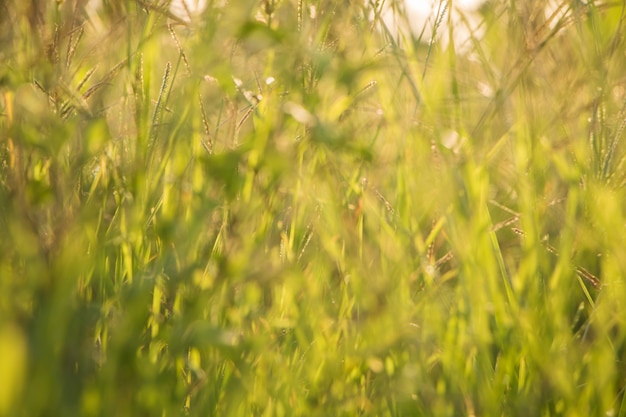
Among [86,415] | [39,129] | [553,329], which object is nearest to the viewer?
[86,415]

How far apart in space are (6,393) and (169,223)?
245mm

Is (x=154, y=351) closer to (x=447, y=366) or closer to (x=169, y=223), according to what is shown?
(x=169, y=223)

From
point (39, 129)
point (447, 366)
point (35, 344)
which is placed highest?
point (39, 129)

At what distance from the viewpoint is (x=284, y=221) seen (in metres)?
1.29

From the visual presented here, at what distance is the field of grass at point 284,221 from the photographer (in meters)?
0.79

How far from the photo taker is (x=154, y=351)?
3.10ft

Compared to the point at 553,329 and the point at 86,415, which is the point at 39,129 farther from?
the point at 553,329

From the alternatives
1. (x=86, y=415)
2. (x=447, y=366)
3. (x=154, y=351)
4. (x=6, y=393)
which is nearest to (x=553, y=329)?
(x=447, y=366)

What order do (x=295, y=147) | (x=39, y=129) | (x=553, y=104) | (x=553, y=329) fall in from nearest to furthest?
(x=39, y=129)
(x=295, y=147)
(x=553, y=329)
(x=553, y=104)

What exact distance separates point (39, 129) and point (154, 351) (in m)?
0.28

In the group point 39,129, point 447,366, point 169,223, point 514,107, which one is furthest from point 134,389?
point 514,107

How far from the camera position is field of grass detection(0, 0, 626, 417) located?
2.60ft

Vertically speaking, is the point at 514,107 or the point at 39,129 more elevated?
the point at 39,129

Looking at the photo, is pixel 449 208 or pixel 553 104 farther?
pixel 553 104
